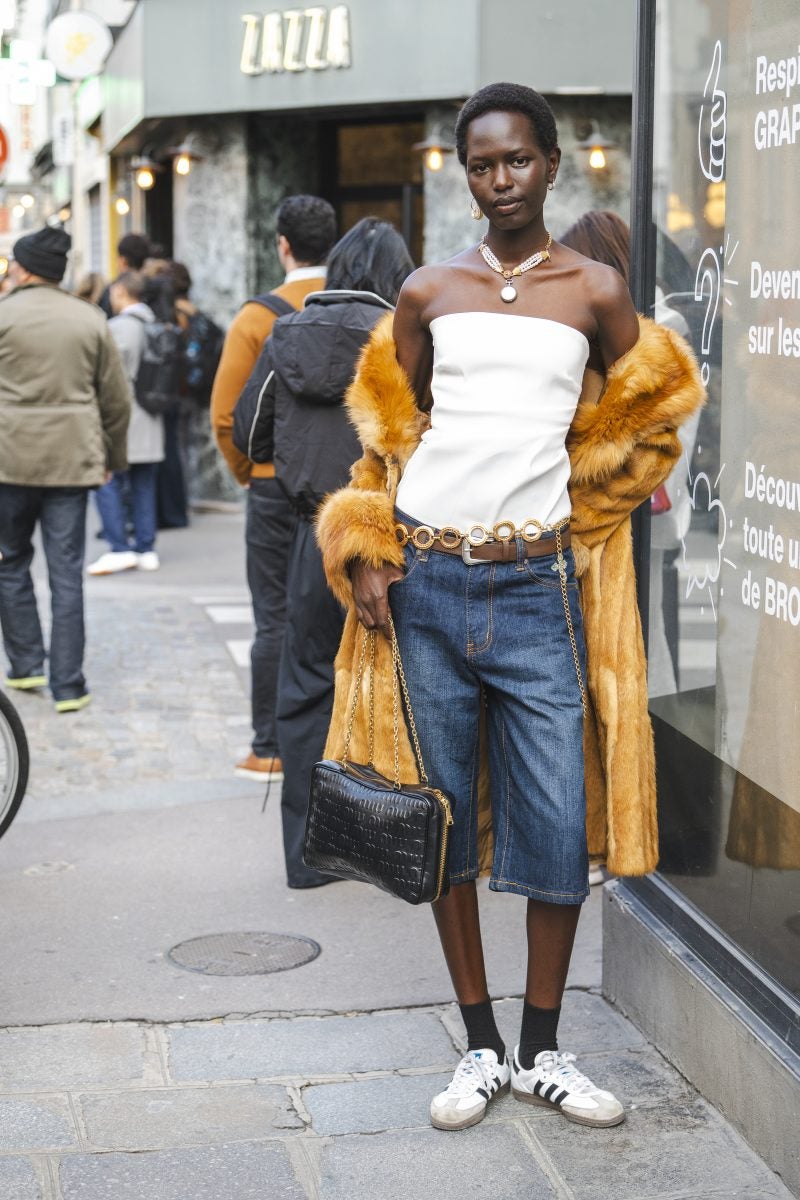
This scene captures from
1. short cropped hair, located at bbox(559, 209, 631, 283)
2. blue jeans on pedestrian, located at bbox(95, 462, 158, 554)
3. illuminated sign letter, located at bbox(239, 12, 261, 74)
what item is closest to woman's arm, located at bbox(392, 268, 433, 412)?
short cropped hair, located at bbox(559, 209, 631, 283)

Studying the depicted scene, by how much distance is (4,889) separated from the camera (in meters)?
5.20

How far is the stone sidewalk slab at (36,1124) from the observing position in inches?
134

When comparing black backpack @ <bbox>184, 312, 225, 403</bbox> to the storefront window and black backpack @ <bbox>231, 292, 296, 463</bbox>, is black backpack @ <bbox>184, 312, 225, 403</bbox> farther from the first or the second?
the storefront window

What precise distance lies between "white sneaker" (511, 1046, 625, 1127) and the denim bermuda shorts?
40 centimetres

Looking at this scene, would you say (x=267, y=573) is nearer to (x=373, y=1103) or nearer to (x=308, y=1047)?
(x=308, y=1047)

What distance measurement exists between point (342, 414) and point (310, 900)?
4.92ft

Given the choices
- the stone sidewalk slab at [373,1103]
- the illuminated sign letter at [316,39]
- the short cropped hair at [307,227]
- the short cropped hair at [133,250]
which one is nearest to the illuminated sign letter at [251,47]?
the illuminated sign letter at [316,39]

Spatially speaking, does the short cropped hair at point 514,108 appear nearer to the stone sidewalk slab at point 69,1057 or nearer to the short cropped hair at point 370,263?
the short cropped hair at point 370,263

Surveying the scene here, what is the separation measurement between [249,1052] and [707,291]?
81.0 inches

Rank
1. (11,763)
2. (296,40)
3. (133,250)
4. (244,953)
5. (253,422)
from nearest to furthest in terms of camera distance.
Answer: (244,953)
(253,422)
(11,763)
(133,250)
(296,40)

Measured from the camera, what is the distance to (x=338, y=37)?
13.9 metres

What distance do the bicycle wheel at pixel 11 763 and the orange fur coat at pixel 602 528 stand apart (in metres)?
2.06

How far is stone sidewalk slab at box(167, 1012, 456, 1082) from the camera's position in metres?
3.82

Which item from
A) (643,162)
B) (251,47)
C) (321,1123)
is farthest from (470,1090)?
(251,47)
